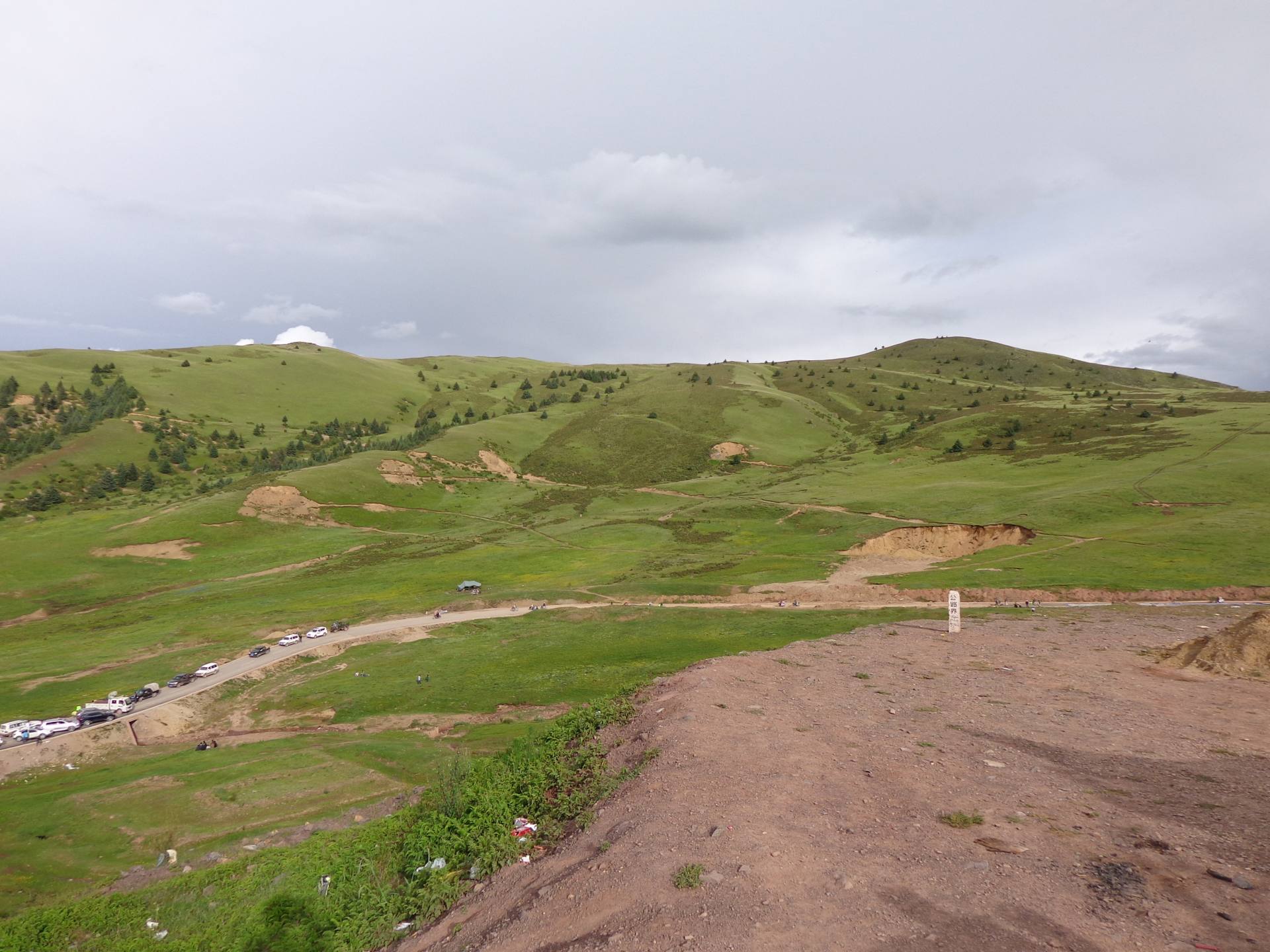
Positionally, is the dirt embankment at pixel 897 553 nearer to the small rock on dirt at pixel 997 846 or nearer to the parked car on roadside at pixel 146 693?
the small rock on dirt at pixel 997 846

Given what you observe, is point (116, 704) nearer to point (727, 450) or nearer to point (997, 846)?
point (997, 846)

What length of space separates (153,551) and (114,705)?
59254 mm

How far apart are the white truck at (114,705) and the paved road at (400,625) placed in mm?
576

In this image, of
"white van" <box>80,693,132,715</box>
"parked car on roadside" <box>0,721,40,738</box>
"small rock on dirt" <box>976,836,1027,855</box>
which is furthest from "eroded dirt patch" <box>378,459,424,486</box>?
"small rock on dirt" <box>976,836,1027,855</box>

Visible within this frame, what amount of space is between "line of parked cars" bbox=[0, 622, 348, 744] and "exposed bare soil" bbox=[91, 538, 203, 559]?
51.8 meters

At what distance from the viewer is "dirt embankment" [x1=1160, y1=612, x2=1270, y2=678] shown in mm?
27844

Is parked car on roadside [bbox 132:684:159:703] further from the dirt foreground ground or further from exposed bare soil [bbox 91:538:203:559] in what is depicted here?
exposed bare soil [bbox 91:538:203:559]

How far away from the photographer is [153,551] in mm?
87875

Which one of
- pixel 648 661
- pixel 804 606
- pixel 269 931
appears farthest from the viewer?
pixel 804 606

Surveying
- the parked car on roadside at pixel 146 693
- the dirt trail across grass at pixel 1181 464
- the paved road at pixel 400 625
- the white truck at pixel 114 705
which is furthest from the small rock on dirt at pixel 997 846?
the dirt trail across grass at pixel 1181 464

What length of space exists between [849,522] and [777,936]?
7839 centimetres

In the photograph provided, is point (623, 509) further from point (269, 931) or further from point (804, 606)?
point (269, 931)

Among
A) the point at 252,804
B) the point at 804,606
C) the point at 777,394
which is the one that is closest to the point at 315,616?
the point at 252,804

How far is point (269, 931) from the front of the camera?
588 inches
